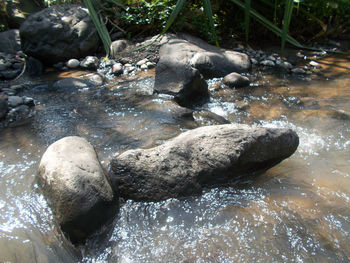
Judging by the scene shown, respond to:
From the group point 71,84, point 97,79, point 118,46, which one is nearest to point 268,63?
point 118,46

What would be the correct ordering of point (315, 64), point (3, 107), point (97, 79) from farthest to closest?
point (315, 64)
point (97, 79)
point (3, 107)

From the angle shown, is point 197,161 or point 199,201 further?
point 197,161

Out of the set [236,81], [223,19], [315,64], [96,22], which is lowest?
[315,64]

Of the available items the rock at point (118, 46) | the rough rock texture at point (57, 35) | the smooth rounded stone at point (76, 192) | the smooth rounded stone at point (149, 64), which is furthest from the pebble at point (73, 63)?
the smooth rounded stone at point (76, 192)

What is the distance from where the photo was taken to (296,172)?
253 cm

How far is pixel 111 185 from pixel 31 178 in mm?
726

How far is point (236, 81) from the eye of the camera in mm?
4344

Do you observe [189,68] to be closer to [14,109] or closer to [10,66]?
[14,109]

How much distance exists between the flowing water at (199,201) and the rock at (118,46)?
214cm

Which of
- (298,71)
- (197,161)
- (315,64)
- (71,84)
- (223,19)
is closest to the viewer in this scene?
(197,161)

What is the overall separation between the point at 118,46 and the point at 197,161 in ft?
13.3

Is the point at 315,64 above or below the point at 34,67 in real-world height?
below

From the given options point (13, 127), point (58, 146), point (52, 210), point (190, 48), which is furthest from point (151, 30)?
point (52, 210)

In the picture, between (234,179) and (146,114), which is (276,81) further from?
(234,179)
